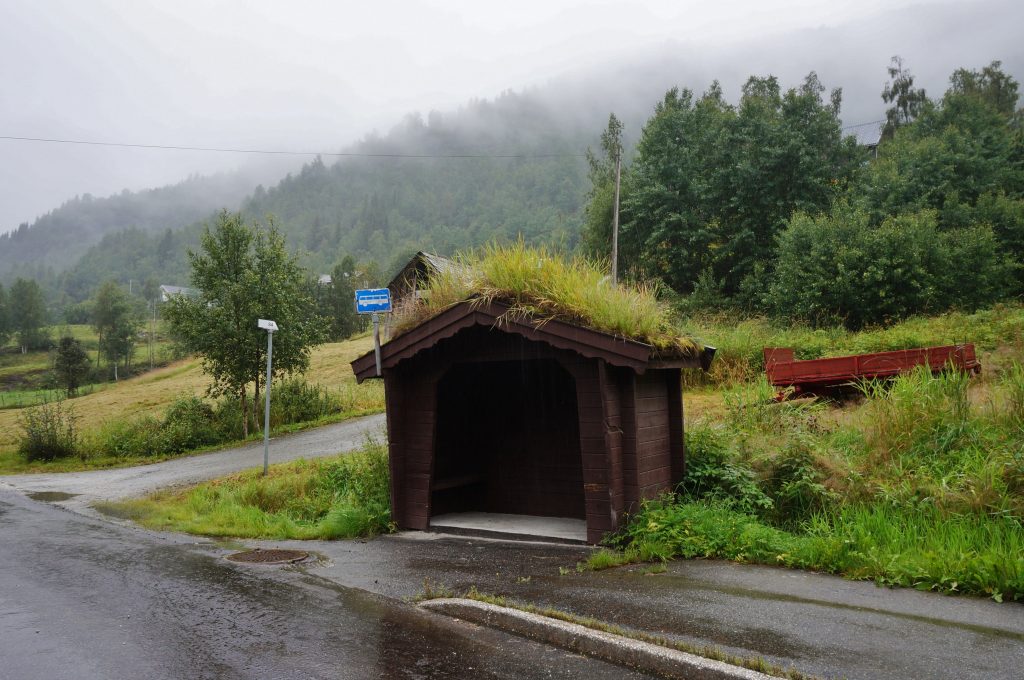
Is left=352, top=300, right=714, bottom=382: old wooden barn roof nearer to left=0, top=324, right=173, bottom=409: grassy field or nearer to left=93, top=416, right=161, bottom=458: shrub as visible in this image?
left=93, top=416, right=161, bottom=458: shrub

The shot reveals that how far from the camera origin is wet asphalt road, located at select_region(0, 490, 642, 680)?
453 cm

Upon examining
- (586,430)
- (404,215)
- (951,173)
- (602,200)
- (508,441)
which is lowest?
(508,441)

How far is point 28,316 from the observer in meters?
101

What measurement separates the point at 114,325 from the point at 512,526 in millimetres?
89106

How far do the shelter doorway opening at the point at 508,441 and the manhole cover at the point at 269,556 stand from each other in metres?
1.86

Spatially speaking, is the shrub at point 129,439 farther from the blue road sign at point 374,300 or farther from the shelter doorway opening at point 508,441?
the blue road sign at point 374,300

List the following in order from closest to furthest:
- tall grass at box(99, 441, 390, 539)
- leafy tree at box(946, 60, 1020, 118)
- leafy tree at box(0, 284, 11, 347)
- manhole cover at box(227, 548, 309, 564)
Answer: manhole cover at box(227, 548, 309, 564) → tall grass at box(99, 441, 390, 539) → leafy tree at box(946, 60, 1020, 118) → leafy tree at box(0, 284, 11, 347)

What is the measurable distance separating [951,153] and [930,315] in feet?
45.3

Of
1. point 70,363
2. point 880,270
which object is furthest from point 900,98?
point 70,363

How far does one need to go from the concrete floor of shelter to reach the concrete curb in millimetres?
2543

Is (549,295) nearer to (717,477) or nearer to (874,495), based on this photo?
(717,477)

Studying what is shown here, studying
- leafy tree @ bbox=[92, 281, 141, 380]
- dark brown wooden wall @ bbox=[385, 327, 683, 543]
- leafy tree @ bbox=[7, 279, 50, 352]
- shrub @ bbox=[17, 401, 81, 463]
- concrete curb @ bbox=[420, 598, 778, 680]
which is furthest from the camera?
leafy tree @ bbox=[7, 279, 50, 352]

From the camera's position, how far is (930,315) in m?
22.1

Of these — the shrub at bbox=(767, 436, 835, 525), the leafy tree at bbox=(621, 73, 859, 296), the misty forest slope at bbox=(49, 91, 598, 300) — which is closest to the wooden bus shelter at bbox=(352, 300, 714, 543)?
the shrub at bbox=(767, 436, 835, 525)
